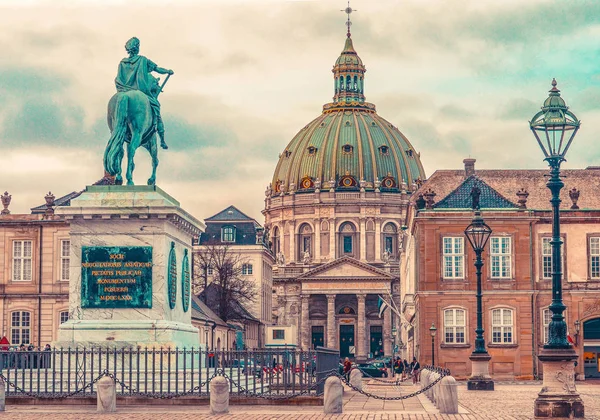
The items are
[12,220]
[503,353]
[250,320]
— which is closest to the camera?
[503,353]

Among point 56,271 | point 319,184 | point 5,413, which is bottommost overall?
point 5,413

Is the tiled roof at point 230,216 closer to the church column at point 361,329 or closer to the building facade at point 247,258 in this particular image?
the building facade at point 247,258

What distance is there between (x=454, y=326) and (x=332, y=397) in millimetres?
41987

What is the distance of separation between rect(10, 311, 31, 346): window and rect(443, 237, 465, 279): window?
28.7 meters

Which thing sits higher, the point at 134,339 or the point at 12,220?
the point at 12,220

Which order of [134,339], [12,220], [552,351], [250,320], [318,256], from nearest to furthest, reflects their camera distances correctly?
1. [552,351]
2. [134,339]
3. [12,220]
4. [250,320]
5. [318,256]

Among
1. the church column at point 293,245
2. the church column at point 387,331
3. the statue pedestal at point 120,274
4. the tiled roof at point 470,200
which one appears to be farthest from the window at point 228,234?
the statue pedestal at point 120,274

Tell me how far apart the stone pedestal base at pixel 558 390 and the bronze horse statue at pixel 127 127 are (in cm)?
1116

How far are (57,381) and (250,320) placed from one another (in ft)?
337

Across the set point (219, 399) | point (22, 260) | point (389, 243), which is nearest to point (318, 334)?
point (389, 243)

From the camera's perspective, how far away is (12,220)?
279 ft

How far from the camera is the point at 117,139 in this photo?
3334 cm

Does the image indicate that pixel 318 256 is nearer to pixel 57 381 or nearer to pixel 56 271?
pixel 56 271

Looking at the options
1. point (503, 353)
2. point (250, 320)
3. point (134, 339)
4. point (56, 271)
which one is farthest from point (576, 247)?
point (250, 320)
